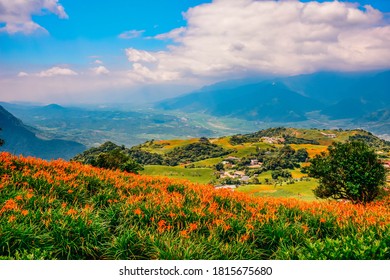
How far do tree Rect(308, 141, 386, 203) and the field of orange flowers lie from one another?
1019 centimetres

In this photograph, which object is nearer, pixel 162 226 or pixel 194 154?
pixel 162 226

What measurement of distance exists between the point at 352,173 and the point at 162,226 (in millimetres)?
16010

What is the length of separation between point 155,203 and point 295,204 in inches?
189

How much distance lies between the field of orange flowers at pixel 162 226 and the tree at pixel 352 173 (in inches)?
401

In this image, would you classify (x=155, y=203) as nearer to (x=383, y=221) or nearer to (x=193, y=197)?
(x=193, y=197)

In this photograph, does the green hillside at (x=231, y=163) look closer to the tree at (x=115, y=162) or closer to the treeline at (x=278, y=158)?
the treeline at (x=278, y=158)

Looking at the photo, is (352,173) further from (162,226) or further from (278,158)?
(278,158)

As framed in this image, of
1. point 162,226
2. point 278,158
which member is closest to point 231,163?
point 278,158

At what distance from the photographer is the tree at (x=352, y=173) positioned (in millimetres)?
19625

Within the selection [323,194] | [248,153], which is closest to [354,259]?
[323,194]

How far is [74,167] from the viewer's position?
45.0 ft

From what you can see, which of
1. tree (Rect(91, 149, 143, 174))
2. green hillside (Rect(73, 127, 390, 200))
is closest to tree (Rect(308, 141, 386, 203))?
tree (Rect(91, 149, 143, 174))

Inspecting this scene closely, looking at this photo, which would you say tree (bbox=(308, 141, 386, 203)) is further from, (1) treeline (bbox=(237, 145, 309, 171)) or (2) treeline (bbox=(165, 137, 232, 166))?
(2) treeline (bbox=(165, 137, 232, 166))

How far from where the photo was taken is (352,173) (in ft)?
65.6
